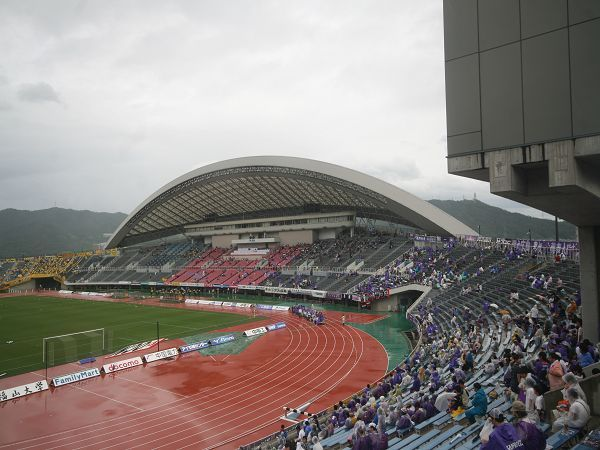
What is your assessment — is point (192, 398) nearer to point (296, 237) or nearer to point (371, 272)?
point (371, 272)

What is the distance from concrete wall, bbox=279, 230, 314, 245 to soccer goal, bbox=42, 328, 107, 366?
1398 inches

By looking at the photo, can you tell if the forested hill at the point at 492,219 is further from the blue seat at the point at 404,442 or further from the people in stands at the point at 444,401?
the blue seat at the point at 404,442

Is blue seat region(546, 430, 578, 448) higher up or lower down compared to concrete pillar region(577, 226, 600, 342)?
lower down

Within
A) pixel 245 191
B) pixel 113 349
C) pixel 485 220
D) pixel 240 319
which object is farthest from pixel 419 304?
pixel 485 220

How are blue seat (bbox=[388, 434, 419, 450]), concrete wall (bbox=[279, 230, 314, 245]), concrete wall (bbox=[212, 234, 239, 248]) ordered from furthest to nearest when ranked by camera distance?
concrete wall (bbox=[212, 234, 239, 248])
concrete wall (bbox=[279, 230, 314, 245])
blue seat (bbox=[388, 434, 419, 450])

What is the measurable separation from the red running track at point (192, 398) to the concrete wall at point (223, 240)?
44033mm

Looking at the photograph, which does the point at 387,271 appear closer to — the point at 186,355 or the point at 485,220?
the point at 186,355

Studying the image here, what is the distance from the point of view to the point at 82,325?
36.3 meters

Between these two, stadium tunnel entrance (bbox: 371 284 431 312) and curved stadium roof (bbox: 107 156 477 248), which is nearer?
stadium tunnel entrance (bbox: 371 284 431 312)

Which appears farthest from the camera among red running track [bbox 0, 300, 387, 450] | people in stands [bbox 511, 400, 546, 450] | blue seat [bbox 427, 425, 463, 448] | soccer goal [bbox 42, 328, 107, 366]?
soccer goal [bbox 42, 328, 107, 366]

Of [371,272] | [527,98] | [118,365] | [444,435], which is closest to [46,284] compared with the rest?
[371,272]

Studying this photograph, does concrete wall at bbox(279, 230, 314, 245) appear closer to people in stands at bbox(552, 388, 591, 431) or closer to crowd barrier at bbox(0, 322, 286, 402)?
crowd barrier at bbox(0, 322, 286, 402)

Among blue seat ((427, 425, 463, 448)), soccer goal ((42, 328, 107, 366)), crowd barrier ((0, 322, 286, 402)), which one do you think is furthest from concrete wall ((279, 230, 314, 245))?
blue seat ((427, 425, 463, 448))

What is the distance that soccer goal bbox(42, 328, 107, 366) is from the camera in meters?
25.0
